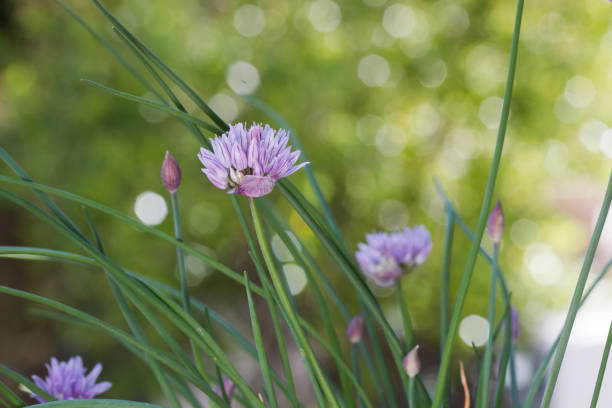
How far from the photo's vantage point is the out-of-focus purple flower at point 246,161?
0.92ft

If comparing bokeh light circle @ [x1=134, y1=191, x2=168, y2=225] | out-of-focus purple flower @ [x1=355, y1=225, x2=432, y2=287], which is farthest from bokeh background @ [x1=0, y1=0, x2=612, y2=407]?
out-of-focus purple flower @ [x1=355, y1=225, x2=432, y2=287]

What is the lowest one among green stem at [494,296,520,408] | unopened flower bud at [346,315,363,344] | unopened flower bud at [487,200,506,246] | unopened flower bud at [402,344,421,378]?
unopened flower bud at [402,344,421,378]

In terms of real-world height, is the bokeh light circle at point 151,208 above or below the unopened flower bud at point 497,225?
above

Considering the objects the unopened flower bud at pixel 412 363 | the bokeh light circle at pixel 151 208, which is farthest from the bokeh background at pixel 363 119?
the unopened flower bud at pixel 412 363

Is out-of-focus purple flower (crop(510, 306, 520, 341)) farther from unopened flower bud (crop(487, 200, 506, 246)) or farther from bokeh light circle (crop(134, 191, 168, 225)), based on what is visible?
bokeh light circle (crop(134, 191, 168, 225))

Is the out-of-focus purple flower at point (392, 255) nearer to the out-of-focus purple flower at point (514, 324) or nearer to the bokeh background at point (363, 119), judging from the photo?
the out-of-focus purple flower at point (514, 324)

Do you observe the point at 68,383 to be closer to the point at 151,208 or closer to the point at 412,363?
the point at 412,363

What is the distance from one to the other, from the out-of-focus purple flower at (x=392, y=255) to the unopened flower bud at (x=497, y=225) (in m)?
0.05

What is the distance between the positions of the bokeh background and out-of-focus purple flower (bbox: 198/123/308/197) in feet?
5.61

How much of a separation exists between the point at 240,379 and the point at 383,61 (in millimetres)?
1972

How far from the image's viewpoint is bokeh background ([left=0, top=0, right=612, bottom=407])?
209 centimetres

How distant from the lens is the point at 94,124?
7.21 feet

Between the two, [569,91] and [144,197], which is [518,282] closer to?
[569,91]

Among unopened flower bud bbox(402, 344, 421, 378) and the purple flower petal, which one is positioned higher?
the purple flower petal
